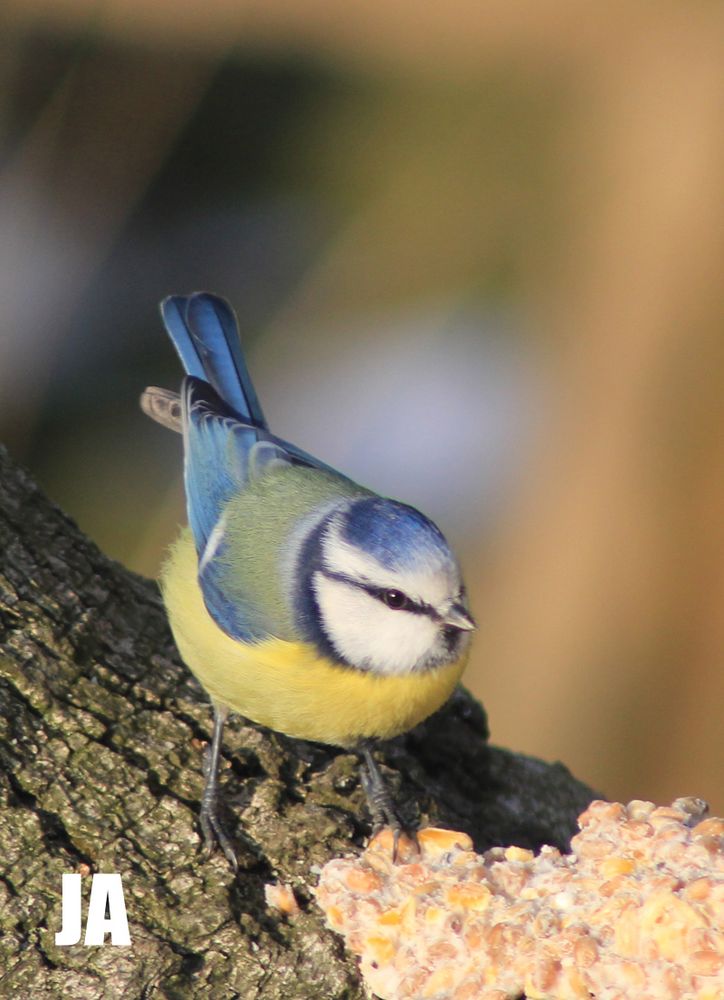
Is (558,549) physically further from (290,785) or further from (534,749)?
(290,785)

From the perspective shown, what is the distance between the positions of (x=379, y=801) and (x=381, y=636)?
28 cm

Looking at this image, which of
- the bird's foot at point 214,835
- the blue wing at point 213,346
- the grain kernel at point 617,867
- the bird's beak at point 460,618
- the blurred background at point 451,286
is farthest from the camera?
the blurred background at point 451,286

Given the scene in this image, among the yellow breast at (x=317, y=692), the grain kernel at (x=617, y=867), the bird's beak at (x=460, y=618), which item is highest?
the bird's beak at (x=460, y=618)

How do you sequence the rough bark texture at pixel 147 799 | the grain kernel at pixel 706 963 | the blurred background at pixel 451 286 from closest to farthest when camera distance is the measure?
the grain kernel at pixel 706 963 < the rough bark texture at pixel 147 799 < the blurred background at pixel 451 286

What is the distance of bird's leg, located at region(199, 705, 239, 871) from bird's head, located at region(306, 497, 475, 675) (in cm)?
24

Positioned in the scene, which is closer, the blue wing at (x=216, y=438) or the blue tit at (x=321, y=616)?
the blue tit at (x=321, y=616)

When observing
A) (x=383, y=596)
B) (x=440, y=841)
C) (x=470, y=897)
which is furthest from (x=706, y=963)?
(x=383, y=596)

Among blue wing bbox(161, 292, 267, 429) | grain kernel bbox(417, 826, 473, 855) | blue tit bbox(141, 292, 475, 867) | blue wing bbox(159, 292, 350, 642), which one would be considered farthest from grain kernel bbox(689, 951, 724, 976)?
blue wing bbox(161, 292, 267, 429)

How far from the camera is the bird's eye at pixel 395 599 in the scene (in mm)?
2053

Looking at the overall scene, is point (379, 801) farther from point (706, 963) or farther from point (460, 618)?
point (706, 963)

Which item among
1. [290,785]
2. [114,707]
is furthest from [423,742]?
[114,707]

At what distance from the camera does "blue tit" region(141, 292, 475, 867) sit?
2.04 metres

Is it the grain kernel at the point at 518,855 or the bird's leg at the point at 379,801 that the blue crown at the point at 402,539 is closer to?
the bird's leg at the point at 379,801

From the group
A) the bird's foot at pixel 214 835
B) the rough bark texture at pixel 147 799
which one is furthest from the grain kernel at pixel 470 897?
the bird's foot at pixel 214 835
